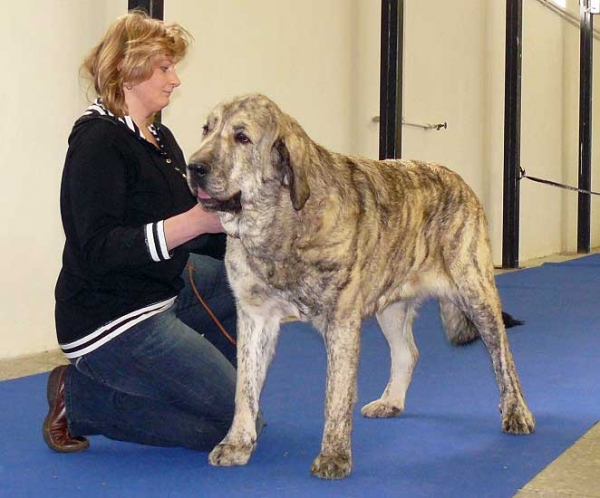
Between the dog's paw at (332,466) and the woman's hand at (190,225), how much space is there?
67 cm

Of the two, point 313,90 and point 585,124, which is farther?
point 585,124

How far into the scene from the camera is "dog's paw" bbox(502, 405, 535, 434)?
308cm

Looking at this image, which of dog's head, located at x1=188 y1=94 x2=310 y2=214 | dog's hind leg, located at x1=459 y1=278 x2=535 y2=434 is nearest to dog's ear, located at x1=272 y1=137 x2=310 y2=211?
dog's head, located at x1=188 y1=94 x2=310 y2=214

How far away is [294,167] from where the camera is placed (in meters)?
2.51

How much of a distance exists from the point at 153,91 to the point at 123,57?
0.43 feet

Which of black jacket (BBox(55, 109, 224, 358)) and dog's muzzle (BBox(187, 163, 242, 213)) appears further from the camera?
black jacket (BBox(55, 109, 224, 358))

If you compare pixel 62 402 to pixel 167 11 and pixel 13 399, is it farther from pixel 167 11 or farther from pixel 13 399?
pixel 167 11

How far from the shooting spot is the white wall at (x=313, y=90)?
4566 millimetres

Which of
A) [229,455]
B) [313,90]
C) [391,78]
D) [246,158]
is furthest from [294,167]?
[391,78]

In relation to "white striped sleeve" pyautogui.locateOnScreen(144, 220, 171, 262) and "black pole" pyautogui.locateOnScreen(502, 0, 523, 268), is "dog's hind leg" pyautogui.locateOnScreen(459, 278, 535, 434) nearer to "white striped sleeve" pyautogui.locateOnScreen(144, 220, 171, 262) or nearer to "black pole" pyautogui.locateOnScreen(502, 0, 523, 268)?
"white striped sleeve" pyautogui.locateOnScreen(144, 220, 171, 262)

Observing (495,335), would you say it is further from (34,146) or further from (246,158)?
(34,146)

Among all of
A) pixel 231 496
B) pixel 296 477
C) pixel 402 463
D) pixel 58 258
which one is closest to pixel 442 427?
pixel 402 463

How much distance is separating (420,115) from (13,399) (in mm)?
5714

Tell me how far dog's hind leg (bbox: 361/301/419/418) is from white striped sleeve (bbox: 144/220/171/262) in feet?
3.43
